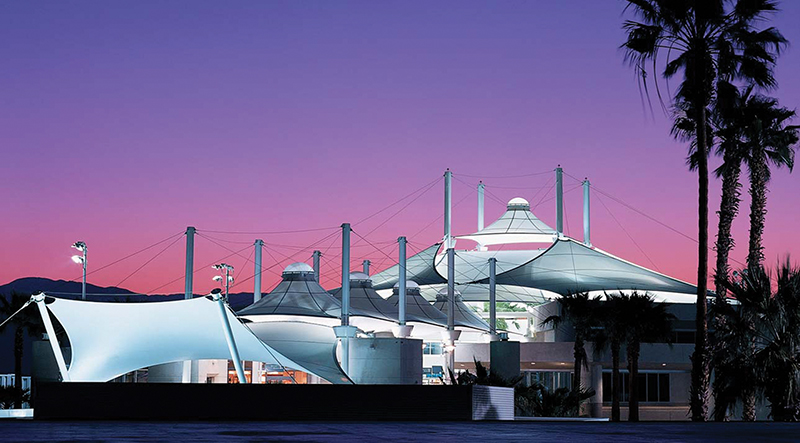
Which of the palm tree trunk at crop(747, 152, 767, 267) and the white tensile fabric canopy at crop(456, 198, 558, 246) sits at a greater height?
the white tensile fabric canopy at crop(456, 198, 558, 246)

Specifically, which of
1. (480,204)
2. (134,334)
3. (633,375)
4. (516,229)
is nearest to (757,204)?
(633,375)

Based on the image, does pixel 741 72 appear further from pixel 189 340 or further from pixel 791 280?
pixel 189 340

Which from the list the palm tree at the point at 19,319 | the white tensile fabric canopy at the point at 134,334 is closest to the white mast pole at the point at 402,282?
the palm tree at the point at 19,319

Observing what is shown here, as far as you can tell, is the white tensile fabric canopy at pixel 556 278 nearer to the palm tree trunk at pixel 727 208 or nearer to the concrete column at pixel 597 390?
the concrete column at pixel 597 390

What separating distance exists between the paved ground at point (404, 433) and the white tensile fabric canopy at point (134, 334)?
17172 mm

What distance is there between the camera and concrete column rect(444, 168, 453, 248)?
329 ft

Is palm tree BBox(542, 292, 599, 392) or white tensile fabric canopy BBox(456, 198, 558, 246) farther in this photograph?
white tensile fabric canopy BBox(456, 198, 558, 246)

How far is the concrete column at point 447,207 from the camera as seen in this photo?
329ft

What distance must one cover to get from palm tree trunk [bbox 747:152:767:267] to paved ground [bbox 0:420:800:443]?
19.8m

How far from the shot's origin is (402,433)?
13555mm

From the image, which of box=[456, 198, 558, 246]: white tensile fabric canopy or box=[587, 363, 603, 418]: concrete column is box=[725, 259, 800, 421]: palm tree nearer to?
box=[587, 363, 603, 418]: concrete column

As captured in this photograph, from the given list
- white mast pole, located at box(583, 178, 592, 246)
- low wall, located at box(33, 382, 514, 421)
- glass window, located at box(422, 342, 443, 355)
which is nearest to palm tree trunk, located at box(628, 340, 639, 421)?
low wall, located at box(33, 382, 514, 421)

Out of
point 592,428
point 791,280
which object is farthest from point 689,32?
point 592,428

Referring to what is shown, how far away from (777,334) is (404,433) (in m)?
10.8
